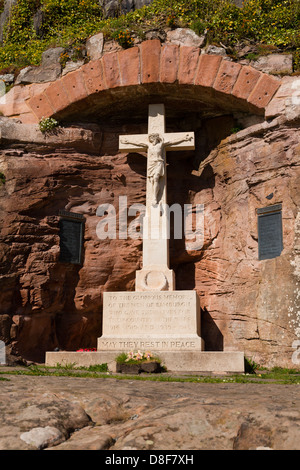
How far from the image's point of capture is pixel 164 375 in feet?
28.4

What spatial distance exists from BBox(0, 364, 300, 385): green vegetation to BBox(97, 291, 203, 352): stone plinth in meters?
1.38

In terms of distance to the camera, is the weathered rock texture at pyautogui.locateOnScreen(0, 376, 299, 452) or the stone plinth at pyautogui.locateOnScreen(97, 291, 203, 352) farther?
the stone plinth at pyautogui.locateOnScreen(97, 291, 203, 352)

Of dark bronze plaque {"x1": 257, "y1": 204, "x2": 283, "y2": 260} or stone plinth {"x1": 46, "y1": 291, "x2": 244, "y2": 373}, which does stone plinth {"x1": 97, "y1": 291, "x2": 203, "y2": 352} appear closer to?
stone plinth {"x1": 46, "y1": 291, "x2": 244, "y2": 373}

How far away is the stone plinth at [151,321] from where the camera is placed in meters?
10.9

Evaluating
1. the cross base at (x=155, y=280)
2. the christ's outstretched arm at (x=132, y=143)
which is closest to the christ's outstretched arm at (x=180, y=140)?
the christ's outstretched arm at (x=132, y=143)

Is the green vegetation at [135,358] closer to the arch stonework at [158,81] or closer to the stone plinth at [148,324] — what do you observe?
the stone plinth at [148,324]

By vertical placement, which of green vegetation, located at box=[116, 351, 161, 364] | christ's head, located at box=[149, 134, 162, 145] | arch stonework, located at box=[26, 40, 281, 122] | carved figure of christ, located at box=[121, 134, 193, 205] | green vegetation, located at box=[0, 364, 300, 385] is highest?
arch stonework, located at box=[26, 40, 281, 122]

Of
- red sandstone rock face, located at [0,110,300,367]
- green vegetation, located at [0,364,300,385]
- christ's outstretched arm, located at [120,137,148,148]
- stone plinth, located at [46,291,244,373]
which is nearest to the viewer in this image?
green vegetation, located at [0,364,300,385]

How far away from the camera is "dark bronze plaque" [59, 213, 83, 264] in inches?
523

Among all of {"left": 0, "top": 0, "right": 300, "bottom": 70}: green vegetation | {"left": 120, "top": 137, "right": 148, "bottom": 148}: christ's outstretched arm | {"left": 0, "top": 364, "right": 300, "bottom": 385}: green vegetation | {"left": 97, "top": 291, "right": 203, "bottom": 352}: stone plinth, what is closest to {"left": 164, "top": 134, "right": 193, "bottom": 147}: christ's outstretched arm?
{"left": 120, "top": 137, "right": 148, "bottom": 148}: christ's outstretched arm

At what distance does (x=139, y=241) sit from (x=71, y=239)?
1832 millimetres

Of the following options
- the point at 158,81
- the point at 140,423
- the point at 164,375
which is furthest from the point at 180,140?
the point at 140,423

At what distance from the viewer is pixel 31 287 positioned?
40.9 feet

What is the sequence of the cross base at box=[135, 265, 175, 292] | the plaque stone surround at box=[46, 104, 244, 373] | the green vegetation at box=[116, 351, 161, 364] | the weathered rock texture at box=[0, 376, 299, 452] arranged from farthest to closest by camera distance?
the cross base at box=[135, 265, 175, 292], the plaque stone surround at box=[46, 104, 244, 373], the green vegetation at box=[116, 351, 161, 364], the weathered rock texture at box=[0, 376, 299, 452]
